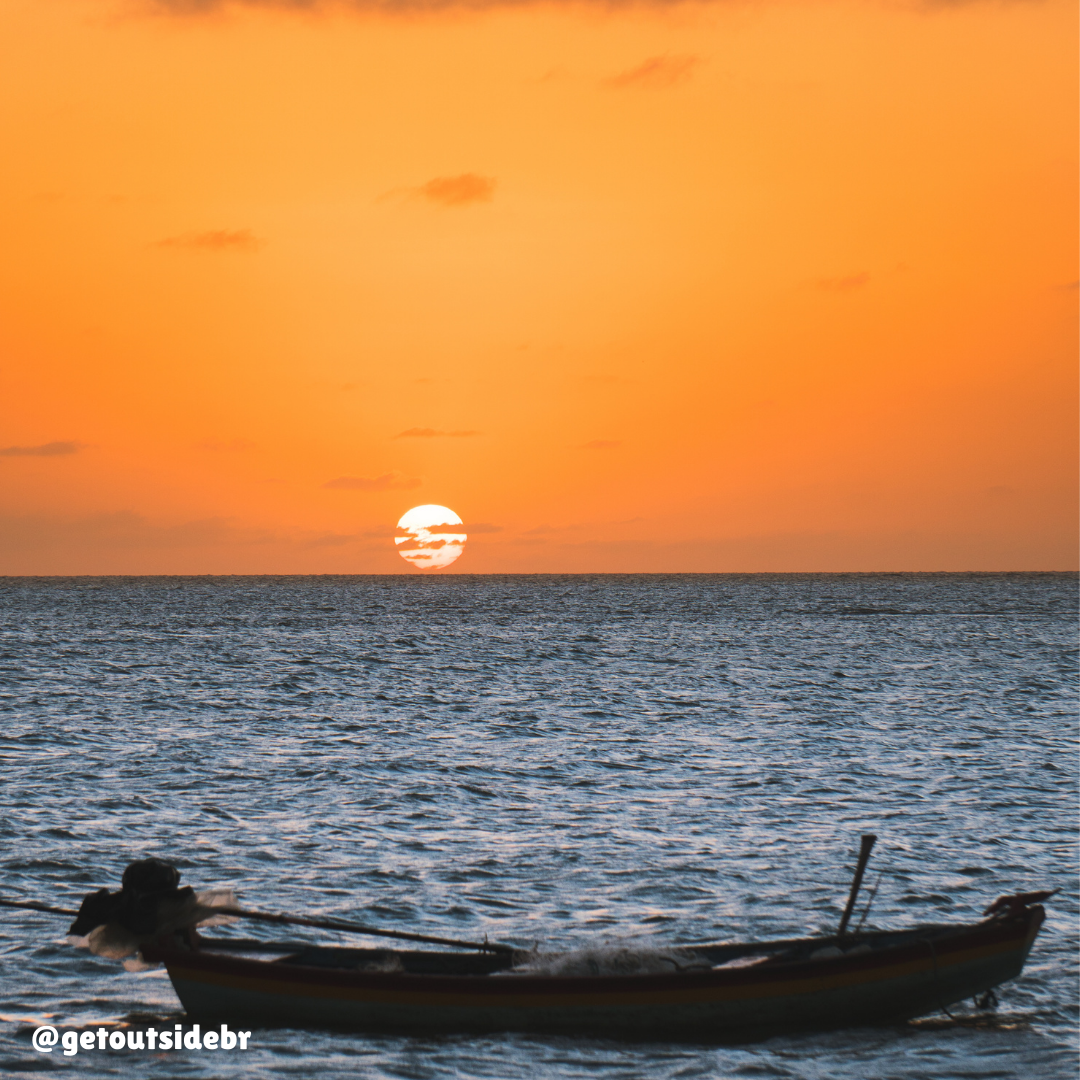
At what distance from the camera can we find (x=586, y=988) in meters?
12.8

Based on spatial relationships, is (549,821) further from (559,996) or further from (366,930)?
(559,996)

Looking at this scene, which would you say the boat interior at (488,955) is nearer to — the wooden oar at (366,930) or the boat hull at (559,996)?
the wooden oar at (366,930)

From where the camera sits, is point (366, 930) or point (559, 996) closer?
point (559, 996)

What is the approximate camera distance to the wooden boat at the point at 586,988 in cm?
1283

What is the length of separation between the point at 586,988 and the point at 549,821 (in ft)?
37.5

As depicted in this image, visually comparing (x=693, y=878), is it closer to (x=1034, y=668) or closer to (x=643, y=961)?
→ (x=643, y=961)

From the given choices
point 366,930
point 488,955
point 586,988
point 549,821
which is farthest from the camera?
point 549,821

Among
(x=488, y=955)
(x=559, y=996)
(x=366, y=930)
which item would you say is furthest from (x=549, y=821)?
(x=559, y=996)

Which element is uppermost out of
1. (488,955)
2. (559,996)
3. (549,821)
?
(488,955)

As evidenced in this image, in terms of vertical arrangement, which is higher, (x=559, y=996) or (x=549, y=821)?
(x=559, y=996)

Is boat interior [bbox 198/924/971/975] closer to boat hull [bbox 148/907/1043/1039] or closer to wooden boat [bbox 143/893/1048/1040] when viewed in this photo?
wooden boat [bbox 143/893/1048/1040]

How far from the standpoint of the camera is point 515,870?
2011 cm

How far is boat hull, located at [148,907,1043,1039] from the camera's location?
12812 mm

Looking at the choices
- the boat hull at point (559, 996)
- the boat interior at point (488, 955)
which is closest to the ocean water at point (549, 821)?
the boat hull at point (559, 996)
